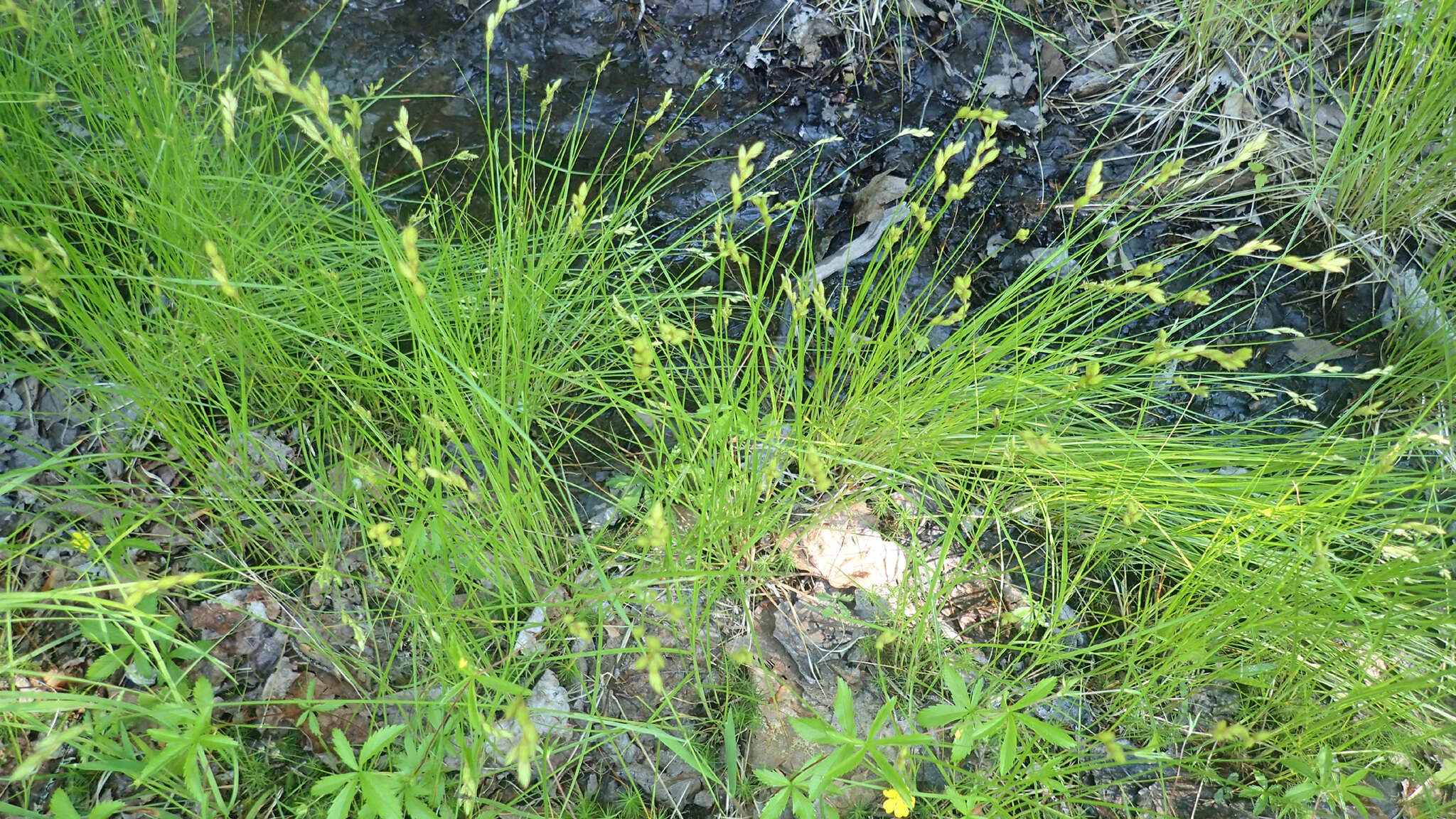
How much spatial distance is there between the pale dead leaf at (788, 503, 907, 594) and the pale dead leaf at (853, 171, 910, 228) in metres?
0.98

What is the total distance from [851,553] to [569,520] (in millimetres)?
657

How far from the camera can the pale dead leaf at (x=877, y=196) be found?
2.40 m

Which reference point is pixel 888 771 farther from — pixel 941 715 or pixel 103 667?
pixel 103 667

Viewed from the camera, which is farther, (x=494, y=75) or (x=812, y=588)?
(x=494, y=75)

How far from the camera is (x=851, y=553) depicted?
5.90 ft

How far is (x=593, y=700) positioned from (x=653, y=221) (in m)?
1.48

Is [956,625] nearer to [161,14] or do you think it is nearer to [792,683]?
[792,683]

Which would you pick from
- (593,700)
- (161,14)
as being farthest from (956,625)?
(161,14)

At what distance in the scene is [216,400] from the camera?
1.86 metres

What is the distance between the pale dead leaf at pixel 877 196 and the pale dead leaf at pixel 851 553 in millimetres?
978

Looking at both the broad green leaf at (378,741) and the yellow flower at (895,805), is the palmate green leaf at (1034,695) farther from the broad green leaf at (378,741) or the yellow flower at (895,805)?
the broad green leaf at (378,741)

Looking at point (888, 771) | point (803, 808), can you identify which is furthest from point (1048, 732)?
point (803, 808)

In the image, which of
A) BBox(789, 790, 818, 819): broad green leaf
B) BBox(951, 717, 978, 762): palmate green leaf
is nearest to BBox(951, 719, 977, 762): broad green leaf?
BBox(951, 717, 978, 762): palmate green leaf

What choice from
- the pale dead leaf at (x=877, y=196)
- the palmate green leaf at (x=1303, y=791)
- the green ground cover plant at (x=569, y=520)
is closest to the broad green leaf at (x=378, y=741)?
the green ground cover plant at (x=569, y=520)
